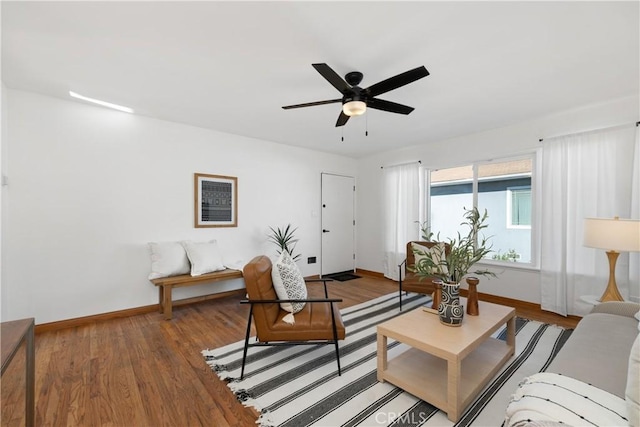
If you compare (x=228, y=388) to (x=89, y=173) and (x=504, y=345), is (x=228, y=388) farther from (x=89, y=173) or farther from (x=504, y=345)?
(x=89, y=173)

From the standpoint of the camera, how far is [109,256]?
10.6 feet

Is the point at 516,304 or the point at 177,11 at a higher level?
the point at 177,11

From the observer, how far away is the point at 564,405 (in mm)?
987

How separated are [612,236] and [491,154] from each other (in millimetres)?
1920

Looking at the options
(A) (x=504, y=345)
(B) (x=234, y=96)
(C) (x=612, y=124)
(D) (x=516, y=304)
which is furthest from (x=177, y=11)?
(D) (x=516, y=304)

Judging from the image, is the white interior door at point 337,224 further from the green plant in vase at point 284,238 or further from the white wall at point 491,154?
the green plant in vase at point 284,238

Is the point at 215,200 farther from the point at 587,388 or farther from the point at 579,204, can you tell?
the point at 579,204

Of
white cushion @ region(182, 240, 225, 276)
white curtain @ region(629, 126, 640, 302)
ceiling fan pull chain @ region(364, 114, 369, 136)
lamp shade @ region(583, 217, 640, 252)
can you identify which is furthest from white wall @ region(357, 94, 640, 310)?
white cushion @ region(182, 240, 225, 276)

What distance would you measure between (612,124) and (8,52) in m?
5.88

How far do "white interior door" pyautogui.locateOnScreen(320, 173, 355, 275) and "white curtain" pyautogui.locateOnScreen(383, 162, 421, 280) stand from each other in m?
0.84

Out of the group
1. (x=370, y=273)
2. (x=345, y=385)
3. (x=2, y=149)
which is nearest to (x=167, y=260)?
(x=2, y=149)

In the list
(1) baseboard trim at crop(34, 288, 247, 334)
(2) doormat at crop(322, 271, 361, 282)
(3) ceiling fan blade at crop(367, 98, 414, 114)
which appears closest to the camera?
(3) ceiling fan blade at crop(367, 98, 414, 114)

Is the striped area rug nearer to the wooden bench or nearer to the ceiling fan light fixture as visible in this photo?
the wooden bench

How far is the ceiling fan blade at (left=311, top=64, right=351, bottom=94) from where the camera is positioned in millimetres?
1832
